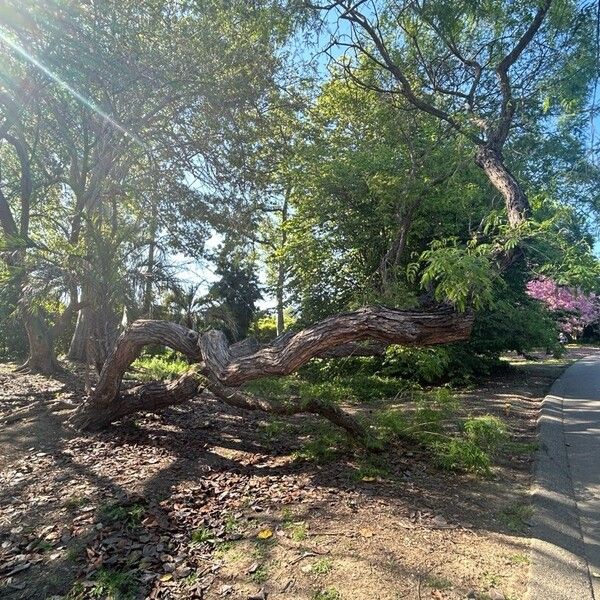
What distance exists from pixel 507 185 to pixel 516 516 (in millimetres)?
3052

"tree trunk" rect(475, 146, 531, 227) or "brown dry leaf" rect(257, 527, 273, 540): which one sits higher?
"tree trunk" rect(475, 146, 531, 227)

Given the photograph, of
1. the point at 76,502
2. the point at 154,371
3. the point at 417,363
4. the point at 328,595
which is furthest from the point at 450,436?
the point at 154,371

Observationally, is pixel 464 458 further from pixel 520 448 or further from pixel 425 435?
pixel 520 448

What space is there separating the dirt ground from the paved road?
12 centimetres

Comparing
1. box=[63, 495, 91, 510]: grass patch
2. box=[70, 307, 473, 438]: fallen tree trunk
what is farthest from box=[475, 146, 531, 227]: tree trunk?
box=[63, 495, 91, 510]: grass patch

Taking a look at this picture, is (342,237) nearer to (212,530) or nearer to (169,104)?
(169,104)

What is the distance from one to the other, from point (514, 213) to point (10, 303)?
689 centimetres

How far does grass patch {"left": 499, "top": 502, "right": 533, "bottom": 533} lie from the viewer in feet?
9.86

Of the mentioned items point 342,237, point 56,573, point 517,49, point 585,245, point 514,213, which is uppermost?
point 517,49

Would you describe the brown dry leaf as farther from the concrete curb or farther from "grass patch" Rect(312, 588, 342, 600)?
the concrete curb

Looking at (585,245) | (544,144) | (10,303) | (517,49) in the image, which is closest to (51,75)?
(10,303)

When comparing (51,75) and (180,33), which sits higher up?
(180,33)

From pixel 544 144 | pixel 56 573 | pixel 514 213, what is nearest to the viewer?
pixel 56 573

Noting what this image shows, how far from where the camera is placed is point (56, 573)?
256 cm
